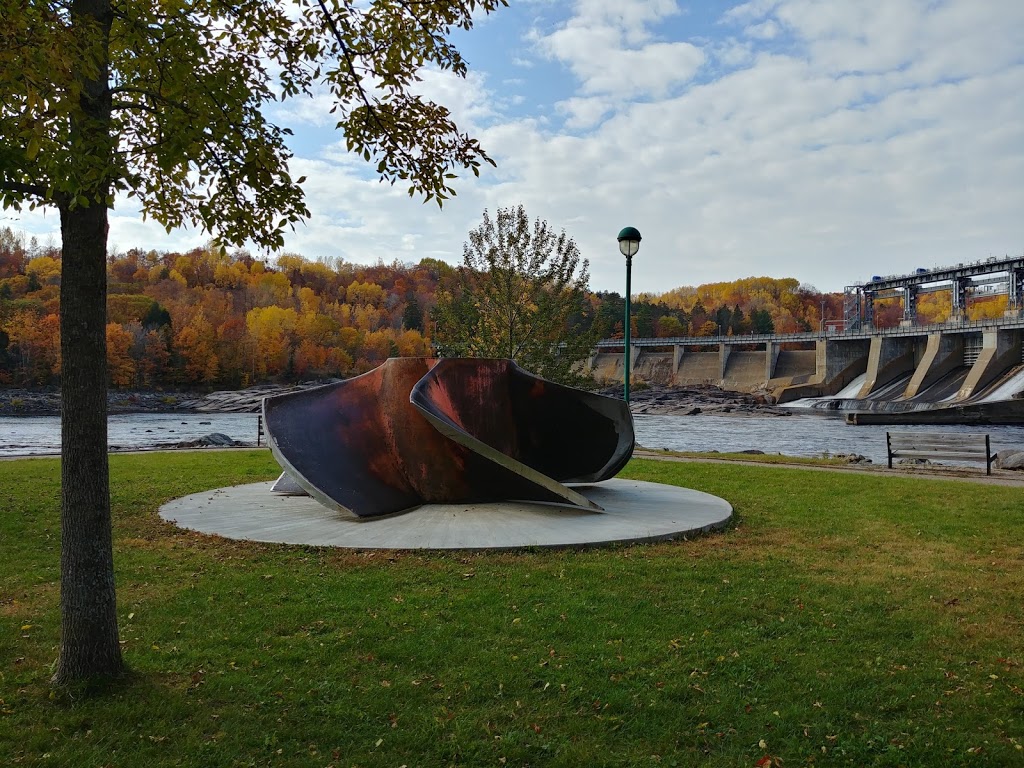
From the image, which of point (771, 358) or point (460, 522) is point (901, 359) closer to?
point (771, 358)

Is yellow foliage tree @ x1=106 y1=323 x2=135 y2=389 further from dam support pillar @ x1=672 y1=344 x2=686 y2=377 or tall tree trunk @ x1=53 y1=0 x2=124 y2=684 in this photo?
tall tree trunk @ x1=53 y1=0 x2=124 y2=684

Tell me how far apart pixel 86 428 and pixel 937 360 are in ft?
234

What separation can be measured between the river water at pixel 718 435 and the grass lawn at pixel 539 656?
19002 millimetres

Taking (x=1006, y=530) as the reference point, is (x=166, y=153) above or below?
above

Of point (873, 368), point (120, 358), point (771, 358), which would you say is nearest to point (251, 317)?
point (120, 358)

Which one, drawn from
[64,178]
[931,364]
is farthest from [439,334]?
[931,364]

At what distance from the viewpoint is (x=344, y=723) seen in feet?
13.3

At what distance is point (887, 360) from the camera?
233ft

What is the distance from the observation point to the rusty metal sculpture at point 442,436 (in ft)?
31.6

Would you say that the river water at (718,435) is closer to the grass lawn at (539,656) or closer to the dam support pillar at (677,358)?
the grass lawn at (539,656)

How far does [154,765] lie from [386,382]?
7.27m

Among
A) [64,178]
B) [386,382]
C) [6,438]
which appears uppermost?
[64,178]

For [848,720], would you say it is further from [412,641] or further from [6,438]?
[6,438]

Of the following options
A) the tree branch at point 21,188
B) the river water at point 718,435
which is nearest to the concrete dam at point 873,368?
the river water at point 718,435
